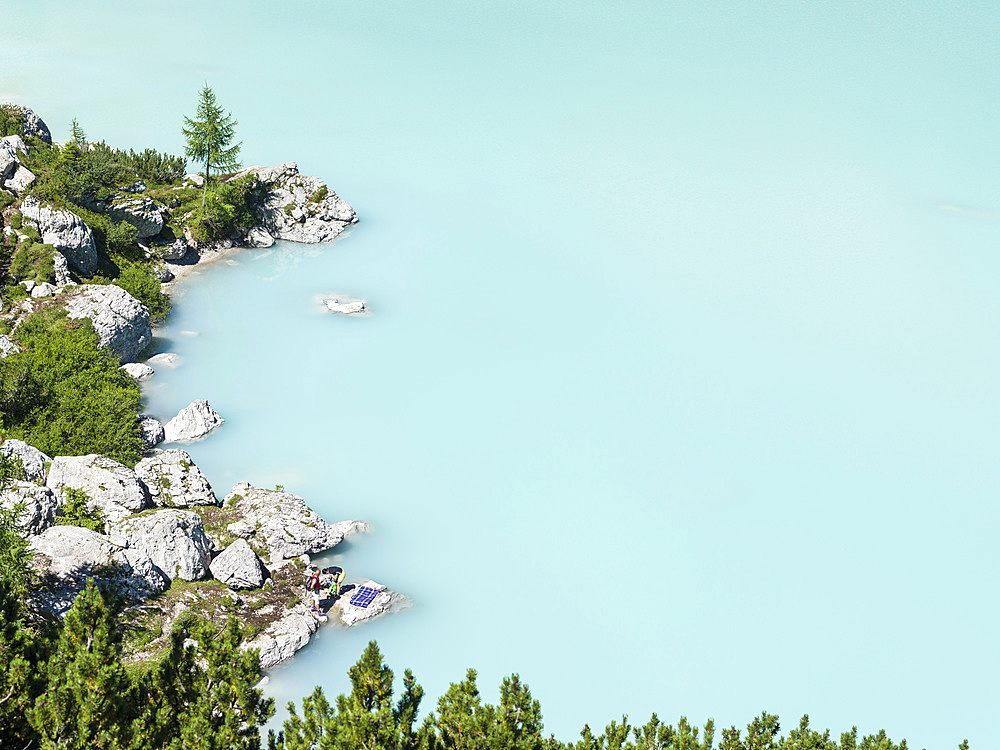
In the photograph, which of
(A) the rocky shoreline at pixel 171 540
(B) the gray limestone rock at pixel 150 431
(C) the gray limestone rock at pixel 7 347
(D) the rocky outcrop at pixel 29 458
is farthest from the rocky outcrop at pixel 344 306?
(D) the rocky outcrop at pixel 29 458

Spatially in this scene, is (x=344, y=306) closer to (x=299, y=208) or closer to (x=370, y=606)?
(x=299, y=208)

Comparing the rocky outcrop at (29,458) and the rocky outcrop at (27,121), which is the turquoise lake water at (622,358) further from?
the rocky outcrop at (27,121)

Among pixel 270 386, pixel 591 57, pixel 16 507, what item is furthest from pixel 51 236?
pixel 591 57

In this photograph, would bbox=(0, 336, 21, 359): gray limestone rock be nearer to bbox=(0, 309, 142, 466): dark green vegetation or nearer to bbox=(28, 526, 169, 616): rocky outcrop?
bbox=(0, 309, 142, 466): dark green vegetation

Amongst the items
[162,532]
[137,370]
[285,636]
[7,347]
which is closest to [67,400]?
[7,347]

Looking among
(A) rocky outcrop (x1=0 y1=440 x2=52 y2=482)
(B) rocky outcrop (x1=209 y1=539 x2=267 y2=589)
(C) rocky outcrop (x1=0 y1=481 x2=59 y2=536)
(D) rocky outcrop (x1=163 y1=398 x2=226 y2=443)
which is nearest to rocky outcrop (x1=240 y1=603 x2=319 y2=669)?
(B) rocky outcrop (x1=209 y1=539 x2=267 y2=589)

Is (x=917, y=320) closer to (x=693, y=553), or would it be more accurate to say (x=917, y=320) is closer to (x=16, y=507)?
(x=693, y=553)
